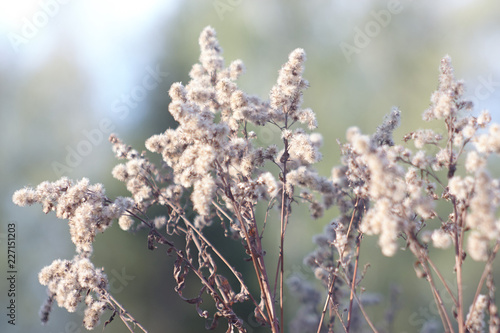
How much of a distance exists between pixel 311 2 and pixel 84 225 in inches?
180

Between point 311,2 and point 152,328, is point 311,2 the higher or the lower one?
the higher one

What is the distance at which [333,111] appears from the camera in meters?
4.24

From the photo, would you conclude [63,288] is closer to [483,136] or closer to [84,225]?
[84,225]

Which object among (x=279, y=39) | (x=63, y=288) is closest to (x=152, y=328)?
(x=63, y=288)

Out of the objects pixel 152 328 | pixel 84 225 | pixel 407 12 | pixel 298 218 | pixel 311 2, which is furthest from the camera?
pixel 311 2
